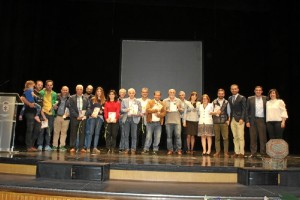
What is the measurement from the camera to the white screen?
8.49 metres

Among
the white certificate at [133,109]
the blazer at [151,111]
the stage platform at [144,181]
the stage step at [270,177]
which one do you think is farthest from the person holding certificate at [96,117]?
the stage step at [270,177]

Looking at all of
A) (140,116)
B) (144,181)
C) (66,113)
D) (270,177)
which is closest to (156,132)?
(140,116)

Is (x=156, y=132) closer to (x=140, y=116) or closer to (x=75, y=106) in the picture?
(x=140, y=116)

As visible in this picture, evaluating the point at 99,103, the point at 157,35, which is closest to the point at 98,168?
the point at 99,103

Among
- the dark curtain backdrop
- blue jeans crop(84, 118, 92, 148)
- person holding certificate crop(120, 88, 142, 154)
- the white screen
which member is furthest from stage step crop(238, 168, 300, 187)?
the dark curtain backdrop

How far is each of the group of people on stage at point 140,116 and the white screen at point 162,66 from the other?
2212 millimetres

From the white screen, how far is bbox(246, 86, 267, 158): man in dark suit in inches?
107

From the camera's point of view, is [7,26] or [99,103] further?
[7,26]

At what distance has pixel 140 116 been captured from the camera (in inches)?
239

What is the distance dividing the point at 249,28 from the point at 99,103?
502 cm

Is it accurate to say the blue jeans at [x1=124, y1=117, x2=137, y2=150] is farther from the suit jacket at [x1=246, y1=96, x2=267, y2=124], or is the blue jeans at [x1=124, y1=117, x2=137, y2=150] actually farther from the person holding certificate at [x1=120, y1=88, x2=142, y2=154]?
the suit jacket at [x1=246, y1=96, x2=267, y2=124]

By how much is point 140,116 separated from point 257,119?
217 centimetres

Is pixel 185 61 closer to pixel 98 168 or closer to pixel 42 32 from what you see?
pixel 42 32

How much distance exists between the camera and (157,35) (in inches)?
345
